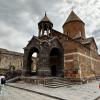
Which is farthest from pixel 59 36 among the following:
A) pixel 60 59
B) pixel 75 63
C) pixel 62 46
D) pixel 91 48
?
pixel 91 48

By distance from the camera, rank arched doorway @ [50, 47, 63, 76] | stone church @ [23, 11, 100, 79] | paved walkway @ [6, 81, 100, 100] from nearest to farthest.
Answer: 1. paved walkway @ [6, 81, 100, 100]
2. stone church @ [23, 11, 100, 79]
3. arched doorway @ [50, 47, 63, 76]

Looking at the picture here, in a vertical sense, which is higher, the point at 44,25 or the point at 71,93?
the point at 44,25

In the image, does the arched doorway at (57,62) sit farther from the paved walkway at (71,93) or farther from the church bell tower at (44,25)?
the paved walkway at (71,93)

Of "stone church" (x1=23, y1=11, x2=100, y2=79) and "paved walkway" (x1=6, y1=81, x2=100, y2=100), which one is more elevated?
"stone church" (x1=23, y1=11, x2=100, y2=79)

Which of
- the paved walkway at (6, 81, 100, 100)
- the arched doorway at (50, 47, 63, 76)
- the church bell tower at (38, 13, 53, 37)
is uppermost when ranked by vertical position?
the church bell tower at (38, 13, 53, 37)

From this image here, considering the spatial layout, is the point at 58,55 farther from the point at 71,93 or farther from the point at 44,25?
the point at 71,93

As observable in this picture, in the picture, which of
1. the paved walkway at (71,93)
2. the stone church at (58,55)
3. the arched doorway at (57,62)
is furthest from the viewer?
the arched doorway at (57,62)

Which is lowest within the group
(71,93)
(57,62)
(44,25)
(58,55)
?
(71,93)

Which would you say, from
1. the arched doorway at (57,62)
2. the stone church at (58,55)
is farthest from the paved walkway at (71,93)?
the arched doorway at (57,62)

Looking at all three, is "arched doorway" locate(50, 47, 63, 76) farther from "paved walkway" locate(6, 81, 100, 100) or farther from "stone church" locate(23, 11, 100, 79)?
"paved walkway" locate(6, 81, 100, 100)

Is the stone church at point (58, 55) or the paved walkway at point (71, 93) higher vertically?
the stone church at point (58, 55)

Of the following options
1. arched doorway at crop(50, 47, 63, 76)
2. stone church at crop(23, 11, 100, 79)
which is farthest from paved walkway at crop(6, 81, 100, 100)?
arched doorway at crop(50, 47, 63, 76)

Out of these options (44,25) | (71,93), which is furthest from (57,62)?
(71,93)

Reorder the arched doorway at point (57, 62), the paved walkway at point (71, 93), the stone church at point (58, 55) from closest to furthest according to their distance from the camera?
the paved walkway at point (71, 93) < the stone church at point (58, 55) < the arched doorway at point (57, 62)
